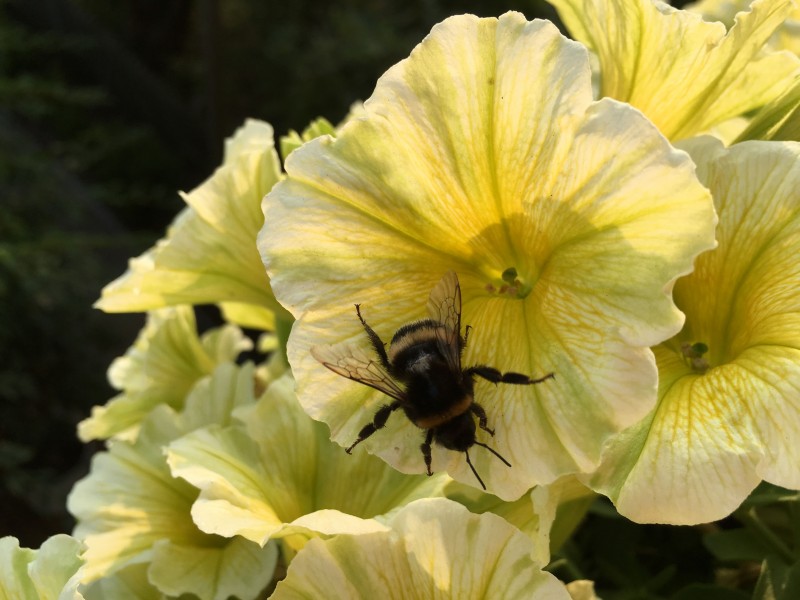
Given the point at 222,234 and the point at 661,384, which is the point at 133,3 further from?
the point at 661,384

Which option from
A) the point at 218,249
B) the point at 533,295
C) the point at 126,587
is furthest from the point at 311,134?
the point at 126,587

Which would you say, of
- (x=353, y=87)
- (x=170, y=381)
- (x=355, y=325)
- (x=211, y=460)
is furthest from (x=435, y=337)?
(x=353, y=87)

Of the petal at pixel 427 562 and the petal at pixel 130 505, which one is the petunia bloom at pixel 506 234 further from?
the petal at pixel 130 505

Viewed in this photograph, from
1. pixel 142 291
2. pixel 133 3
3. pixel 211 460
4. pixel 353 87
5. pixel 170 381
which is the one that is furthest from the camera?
pixel 133 3

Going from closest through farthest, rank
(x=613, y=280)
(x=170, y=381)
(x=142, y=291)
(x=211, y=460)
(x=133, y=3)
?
1. (x=613, y=280)
2. (x=211, y=460)
3. (x=142, y=291)
4. (x=170, y=381)
5. (x=133, y=3)

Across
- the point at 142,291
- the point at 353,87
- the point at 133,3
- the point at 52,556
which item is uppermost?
the point at 133,3

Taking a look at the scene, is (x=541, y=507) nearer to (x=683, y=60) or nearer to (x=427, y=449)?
(x=427, y=449)

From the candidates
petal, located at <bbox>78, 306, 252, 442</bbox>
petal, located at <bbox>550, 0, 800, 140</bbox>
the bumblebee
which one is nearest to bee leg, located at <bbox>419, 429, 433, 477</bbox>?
the bumblebee
